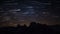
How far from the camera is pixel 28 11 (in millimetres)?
1784

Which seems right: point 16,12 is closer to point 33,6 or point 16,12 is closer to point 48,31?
point 33,6

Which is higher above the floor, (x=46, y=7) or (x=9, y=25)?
(x=46, y=7)

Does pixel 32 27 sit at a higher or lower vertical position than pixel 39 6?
lower

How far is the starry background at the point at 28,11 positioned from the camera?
1.78m

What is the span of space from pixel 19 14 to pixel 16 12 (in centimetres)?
6

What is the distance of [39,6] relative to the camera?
5.92 ft

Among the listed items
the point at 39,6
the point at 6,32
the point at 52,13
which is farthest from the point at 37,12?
the point at 6,32

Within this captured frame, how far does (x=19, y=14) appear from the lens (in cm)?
180

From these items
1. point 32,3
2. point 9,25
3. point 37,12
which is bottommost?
point 9,25

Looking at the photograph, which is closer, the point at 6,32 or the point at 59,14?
the point at 6,32

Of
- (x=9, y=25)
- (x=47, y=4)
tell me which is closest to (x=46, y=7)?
(x=47, y=4)

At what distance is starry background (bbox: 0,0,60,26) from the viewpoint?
1.78 m

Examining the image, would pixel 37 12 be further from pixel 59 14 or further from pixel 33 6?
pixel 59 14

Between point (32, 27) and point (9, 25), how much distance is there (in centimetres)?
48
